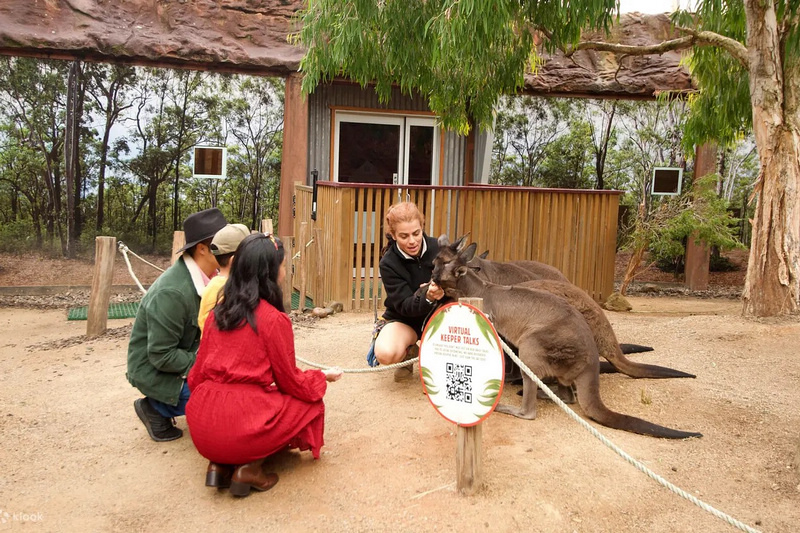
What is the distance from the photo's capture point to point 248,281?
382 cm

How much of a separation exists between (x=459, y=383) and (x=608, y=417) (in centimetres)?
131

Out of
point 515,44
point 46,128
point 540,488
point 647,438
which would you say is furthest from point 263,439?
point 46,128

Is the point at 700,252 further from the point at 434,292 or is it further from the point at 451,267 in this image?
the point at 434,292

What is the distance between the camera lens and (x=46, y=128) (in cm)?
1133

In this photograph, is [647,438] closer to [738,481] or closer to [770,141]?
[738,481]

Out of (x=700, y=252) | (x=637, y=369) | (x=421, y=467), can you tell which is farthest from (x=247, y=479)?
(x=700, y=252)

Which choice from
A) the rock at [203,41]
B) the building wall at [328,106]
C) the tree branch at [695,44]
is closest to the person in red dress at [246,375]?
the tree branch at [695,44]

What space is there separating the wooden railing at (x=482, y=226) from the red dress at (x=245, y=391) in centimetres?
529

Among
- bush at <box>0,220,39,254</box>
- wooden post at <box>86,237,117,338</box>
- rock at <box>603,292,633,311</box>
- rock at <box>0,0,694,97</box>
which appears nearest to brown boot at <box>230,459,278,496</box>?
wooden post at <box>86,237,117,338</box>

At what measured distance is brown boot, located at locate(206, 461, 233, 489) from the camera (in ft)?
12.7

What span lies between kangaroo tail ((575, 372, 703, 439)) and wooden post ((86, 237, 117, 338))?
5.59 meters

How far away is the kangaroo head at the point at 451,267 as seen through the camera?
499cm

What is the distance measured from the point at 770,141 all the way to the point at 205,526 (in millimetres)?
6723

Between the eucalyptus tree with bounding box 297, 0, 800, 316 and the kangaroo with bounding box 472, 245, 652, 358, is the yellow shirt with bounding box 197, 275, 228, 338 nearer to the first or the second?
the kangaroo with bounding box 472, 245, 652, 358
